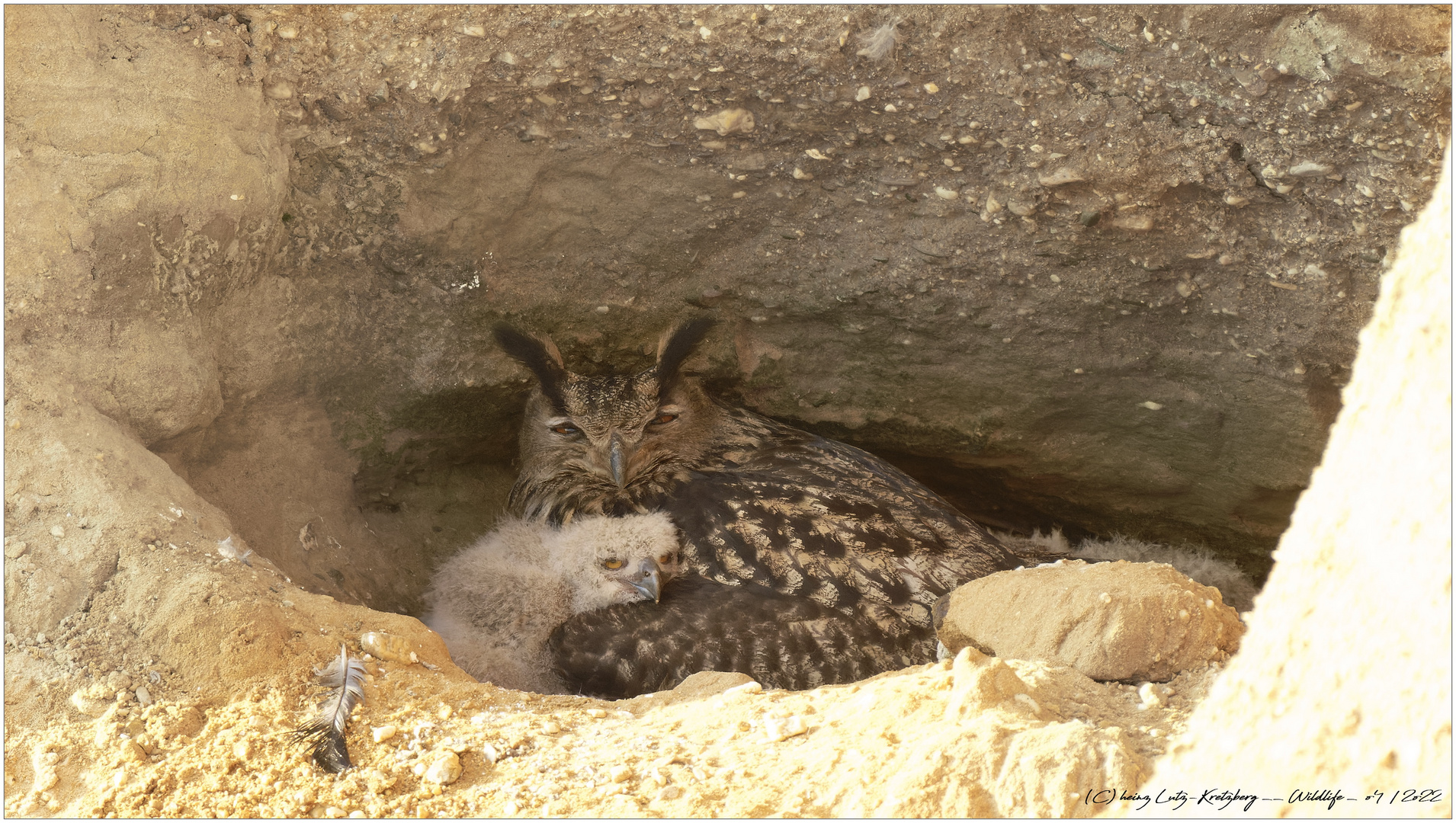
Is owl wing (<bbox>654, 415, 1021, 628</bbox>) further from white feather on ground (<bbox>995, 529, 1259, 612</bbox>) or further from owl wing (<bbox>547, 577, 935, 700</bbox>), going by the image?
white feather on ground (<bbox>995, 529, 1259, 612</bbox>)

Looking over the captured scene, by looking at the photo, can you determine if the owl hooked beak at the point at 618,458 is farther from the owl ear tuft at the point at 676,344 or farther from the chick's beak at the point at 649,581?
the chick's beak at the point at 649,581

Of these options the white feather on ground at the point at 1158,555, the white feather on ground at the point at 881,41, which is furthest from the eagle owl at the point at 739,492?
the white feather on ground at the point at 881,41

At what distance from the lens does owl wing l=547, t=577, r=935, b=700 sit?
2.47m

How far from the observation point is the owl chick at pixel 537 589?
8.71 feet

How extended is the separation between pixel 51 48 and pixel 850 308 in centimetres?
236

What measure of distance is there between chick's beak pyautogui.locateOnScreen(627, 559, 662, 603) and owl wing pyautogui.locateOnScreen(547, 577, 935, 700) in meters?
0.06

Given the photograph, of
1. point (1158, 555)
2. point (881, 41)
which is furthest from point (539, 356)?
point (1158, 555)

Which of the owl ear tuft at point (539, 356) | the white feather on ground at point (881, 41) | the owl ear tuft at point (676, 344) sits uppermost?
the white feather on ground at point (881, 41)

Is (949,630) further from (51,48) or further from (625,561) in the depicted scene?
(51,48)

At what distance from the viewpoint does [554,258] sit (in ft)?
10.0

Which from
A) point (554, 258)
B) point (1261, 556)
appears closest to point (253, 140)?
point (554, 258)

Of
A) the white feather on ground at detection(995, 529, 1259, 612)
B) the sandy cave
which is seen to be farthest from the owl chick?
the white feather on ground at detection(995, 529, 1259, 612)

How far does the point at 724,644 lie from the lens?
8.30 feet

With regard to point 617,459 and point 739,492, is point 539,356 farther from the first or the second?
point 739,492
